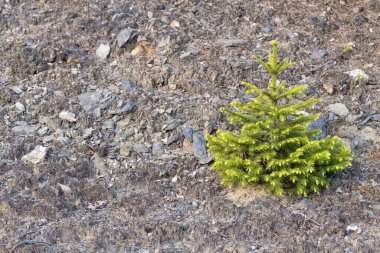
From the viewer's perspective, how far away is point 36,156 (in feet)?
26.8

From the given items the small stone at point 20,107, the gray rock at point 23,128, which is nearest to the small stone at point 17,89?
the small stone at point 20,107

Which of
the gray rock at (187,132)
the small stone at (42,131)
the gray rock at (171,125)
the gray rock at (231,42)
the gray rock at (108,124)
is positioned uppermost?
the gray rock at (231,42)

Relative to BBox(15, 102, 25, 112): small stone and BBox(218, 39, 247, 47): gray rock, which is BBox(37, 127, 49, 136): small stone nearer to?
BBox(15, 102, 25, 112): small stone

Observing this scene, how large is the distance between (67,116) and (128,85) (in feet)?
3.15

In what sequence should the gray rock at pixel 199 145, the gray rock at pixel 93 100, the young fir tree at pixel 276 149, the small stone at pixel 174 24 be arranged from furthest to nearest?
the small stone at pixel 174 24
the gray rock at pixel 93 100
the gray rock at pixel 199 145
the young fir tree at pixel 276 149

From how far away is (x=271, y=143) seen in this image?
712 cm

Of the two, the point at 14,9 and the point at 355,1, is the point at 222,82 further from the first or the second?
the point at 14,9

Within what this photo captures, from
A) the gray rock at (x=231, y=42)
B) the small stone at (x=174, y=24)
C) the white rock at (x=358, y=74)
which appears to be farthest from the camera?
the small stone at (x=174, y=24)

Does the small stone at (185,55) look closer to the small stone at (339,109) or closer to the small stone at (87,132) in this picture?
the small stone at (87,132)

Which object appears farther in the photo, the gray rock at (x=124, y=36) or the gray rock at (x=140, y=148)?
the gray rock at (x=124, y=36)

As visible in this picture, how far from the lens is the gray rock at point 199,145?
8.11 meters

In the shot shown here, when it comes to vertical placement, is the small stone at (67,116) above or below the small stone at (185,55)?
below

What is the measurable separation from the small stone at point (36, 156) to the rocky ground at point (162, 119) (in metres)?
0.02

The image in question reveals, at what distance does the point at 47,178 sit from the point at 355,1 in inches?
218
